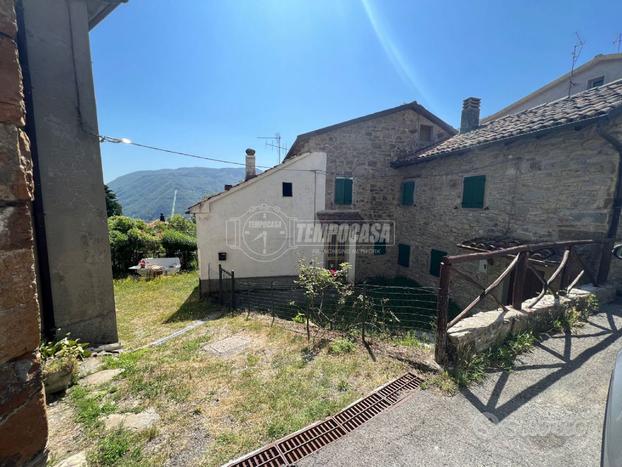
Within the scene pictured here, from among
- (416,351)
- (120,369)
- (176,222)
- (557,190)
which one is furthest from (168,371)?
(176,222)

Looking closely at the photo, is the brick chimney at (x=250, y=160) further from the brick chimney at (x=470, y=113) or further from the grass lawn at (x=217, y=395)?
the brick chimney at (x=470, y=113)

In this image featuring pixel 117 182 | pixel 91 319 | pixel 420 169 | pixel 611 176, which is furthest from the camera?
pixel 117 182

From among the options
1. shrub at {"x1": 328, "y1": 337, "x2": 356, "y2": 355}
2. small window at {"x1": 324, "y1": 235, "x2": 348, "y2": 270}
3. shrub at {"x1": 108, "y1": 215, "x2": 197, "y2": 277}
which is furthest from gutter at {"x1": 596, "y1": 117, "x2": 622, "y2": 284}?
shrub at {"x1": 108, "y1": 215, "x2": 197, "y2": 277}

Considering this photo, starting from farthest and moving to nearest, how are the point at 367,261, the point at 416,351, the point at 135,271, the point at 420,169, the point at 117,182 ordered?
the point at 117,182 → the point at 135,271 → the point at 367,261 → the point at 420,169 → the point at 416,351

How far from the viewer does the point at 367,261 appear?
13297 mm

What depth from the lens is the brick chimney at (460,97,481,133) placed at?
12.4 meters

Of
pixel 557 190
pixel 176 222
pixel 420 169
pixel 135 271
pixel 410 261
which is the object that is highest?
pixel 420 169

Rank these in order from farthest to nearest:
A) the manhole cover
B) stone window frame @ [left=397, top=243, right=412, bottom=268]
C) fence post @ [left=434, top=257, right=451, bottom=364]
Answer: stone window frame @ [left=397, top=243, right=412, bottom=268] < the manhole cover < fence post @ [left=434, top=257, right=451, bottom=364]

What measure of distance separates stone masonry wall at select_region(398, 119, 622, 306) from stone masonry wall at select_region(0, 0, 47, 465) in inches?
347

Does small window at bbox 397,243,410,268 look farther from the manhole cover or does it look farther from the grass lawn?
the manhole cover

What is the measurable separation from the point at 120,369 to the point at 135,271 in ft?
40.2

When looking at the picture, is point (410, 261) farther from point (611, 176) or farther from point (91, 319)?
point (91, 319)

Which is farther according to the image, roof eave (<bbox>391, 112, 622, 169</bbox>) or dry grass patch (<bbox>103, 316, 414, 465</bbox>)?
roof eave (<bbox>391, 112, 622, 169</bbox>)

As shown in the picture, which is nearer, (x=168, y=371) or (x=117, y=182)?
(x=168, y=371)
